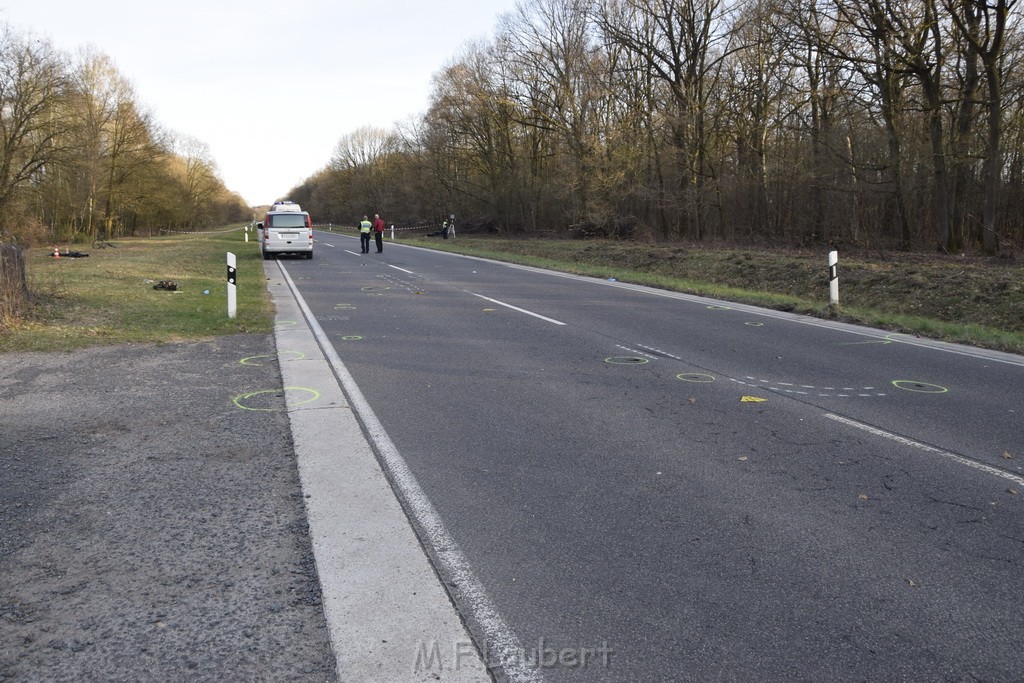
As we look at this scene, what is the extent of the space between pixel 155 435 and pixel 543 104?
4175 cm

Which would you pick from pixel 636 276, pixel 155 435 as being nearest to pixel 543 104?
pixel 636 276

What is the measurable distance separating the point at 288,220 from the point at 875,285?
23.0 metres

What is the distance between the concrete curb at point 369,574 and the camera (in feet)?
9.78

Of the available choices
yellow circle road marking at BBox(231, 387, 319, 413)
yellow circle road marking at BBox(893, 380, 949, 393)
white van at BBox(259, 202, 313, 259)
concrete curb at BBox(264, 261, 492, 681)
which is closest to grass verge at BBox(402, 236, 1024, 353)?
yellow circle road marking at BBox(893, 380, 949, 393)

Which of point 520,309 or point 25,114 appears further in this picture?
point 25,114

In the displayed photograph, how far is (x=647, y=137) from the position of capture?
36688mm

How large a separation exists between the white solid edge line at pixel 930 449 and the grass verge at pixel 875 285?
17.7 ft

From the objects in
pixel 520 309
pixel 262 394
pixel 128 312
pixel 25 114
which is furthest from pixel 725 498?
pixel 25 114

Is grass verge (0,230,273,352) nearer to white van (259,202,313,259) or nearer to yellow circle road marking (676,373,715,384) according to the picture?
yellow circle road marking (676,373,715,384)

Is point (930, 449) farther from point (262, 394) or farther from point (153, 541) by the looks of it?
point (262, 394)

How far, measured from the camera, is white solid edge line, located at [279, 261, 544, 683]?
3.01 m

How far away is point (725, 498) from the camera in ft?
15.4

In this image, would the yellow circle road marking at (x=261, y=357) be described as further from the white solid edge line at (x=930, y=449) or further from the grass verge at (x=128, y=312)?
the white solid edge line at (x=930, y=449)

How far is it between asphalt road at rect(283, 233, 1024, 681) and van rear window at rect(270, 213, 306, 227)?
22454mm
